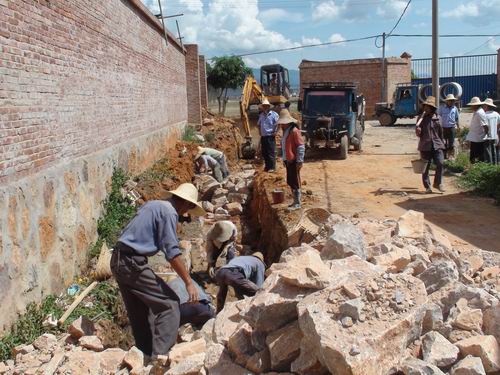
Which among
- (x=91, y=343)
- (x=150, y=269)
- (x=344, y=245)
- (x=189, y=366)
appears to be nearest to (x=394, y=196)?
(x=344, y=245)

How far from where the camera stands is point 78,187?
7.34 meters

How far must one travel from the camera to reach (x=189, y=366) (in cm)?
392

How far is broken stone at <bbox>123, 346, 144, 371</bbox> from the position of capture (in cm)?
435

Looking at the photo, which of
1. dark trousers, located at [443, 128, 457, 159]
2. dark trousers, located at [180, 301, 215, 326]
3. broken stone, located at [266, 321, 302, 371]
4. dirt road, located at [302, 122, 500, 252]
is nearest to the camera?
broken stone, located at [266, 321, 302, 371]

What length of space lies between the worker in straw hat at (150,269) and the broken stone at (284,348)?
1.10 metres

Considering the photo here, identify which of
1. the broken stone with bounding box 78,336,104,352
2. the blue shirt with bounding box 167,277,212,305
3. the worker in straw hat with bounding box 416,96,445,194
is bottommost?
the broken stone with bounding box 78,336,104,352

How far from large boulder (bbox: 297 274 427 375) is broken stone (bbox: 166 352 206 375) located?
0.87 metres

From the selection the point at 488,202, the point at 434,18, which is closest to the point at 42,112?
the point at 488,202

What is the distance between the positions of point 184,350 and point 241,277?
1836 millimetres

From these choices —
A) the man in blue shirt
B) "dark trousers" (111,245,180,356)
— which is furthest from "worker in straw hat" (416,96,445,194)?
"dark trousers" (111,245,180,356)

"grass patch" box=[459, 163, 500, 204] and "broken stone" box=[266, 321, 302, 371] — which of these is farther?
"grass patch" box=[459, 163, 500, 204]

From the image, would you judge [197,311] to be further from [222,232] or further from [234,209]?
[234,209]

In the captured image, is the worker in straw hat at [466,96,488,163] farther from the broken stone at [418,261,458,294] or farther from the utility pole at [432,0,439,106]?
the broken stone at [418,261,458,294]

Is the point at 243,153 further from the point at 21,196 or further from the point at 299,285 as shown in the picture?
the point at 299,285
